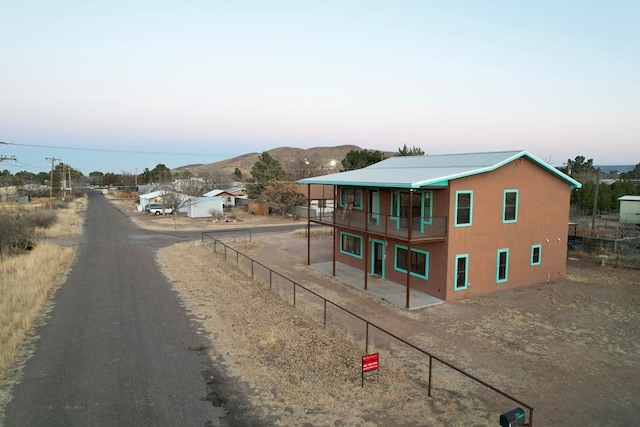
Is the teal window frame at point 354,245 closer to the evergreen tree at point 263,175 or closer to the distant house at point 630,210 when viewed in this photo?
the distant house at point 630,210

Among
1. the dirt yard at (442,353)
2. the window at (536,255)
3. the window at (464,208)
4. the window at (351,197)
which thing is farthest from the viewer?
the window at (351,197)

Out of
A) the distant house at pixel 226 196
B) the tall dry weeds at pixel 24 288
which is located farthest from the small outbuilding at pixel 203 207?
the tall dry weeds at pixel 24 288

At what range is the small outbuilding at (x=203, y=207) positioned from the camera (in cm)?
4922

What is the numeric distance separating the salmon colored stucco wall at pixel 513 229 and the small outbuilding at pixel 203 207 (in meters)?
36.6

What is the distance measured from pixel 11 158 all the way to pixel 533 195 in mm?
60122

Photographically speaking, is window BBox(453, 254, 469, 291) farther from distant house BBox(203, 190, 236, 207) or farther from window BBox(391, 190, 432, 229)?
distant house BBox(203, 190, 236, 207)

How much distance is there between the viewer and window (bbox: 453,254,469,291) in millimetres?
16795

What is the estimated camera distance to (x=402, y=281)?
62.4ft

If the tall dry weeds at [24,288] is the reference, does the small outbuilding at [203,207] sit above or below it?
→ above

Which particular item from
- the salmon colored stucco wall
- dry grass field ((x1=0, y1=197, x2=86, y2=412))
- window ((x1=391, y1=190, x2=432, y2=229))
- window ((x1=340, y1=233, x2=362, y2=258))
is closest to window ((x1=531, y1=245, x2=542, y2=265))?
the salmon colored stucco wall

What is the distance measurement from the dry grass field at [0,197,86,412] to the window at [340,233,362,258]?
562 inches

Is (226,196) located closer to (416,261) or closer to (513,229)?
(416,261)

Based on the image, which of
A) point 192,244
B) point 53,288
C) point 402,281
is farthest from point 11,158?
point 402,281

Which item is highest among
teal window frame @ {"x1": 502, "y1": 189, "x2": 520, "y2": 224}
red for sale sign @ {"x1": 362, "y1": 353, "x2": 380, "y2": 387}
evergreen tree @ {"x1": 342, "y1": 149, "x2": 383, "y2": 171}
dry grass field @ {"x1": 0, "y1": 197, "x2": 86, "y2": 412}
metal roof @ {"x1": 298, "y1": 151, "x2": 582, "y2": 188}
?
evergreen tree @ {"x1": 342, "y1": 149, "x2": 383, "y2": 171}
